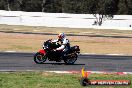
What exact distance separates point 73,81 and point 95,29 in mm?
51678

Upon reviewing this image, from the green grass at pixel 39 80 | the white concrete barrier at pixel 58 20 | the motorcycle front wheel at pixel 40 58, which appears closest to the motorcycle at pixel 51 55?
the motorcycle front wheel at pixel 40 58

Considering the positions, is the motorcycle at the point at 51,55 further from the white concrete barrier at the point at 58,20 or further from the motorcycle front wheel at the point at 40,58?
the white concrete barrier at the point at 58,20

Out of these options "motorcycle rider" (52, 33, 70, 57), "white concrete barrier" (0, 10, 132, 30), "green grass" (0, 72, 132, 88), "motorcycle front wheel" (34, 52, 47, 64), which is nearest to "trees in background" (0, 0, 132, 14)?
"white concrete barrier" (0, 10, 132, 30)

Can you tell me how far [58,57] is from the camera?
1981 centimetres

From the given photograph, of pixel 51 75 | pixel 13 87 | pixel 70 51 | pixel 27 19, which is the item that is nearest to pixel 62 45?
pixel 70 51

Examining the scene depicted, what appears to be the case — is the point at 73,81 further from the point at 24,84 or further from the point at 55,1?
the point at 55,1

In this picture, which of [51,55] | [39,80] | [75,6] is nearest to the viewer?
[39,80]

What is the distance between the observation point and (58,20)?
72.4 m

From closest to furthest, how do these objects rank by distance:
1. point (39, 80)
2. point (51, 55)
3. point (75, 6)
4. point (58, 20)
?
point (39, 80) → point (51, 55) → point (58, 20) → point (75, 6)

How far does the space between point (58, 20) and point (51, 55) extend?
52973 millimetres

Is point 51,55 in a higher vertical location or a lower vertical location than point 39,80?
lower

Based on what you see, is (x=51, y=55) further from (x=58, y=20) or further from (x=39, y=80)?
(x=58, y=20)

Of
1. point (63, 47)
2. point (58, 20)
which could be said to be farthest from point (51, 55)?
point (58, 20)

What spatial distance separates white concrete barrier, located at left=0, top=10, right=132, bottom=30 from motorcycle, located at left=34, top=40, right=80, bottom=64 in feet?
159
